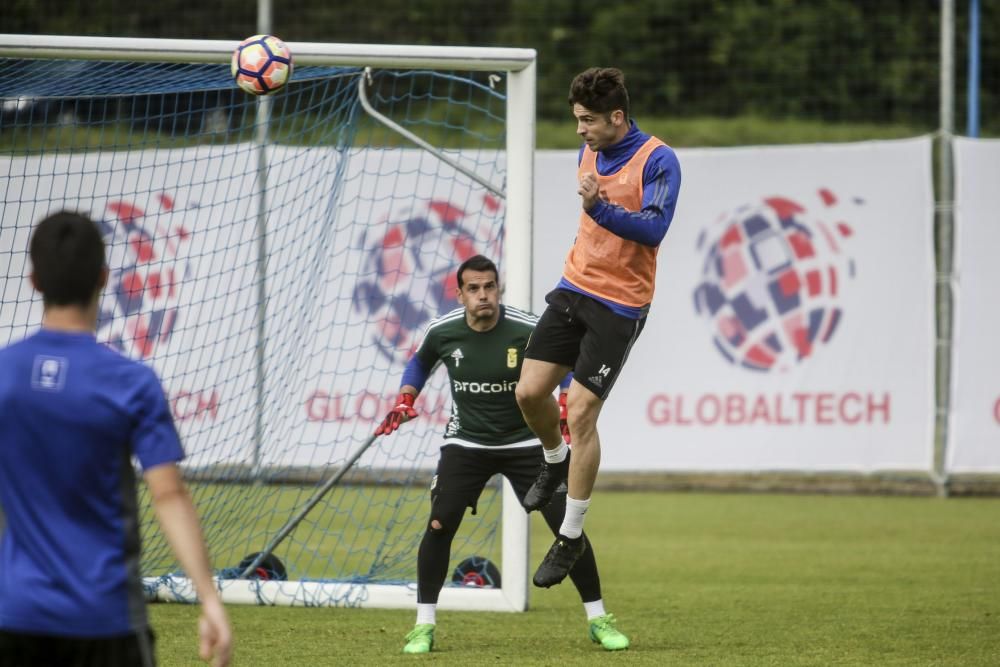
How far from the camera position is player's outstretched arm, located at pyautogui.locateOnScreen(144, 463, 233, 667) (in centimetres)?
317

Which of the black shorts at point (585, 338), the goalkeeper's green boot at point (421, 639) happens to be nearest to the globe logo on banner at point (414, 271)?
the goalkeeper's green boot at point (421, 639)

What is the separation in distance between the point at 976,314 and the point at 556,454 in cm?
754

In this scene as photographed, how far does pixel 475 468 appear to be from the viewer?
751 centimetres

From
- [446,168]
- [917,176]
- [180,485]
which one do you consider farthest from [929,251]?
[180,485]

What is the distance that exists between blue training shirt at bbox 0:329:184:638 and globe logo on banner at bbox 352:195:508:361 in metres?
9.58

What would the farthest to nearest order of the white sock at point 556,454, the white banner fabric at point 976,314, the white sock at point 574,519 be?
the white banner fabric at point 976,314
the white sock at point 556,454
the white sock at point 574,519

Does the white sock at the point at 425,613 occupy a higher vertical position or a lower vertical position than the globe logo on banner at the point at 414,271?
lower

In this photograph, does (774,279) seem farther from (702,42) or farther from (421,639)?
(421,639)

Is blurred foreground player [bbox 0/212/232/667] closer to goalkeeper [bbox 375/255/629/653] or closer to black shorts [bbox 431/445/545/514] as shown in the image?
goalkeeper [bbox 375/255/629/653]

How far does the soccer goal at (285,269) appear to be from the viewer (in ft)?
27.8

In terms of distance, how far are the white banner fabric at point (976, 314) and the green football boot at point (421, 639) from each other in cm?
729

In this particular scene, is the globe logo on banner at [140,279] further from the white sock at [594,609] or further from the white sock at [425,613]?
the white sock at [594,609]

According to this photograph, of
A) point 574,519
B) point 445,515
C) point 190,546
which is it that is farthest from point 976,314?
point 190,546

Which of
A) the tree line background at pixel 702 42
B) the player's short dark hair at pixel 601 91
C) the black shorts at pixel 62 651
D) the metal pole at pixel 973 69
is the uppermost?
the tree line background at pixel 702 42
